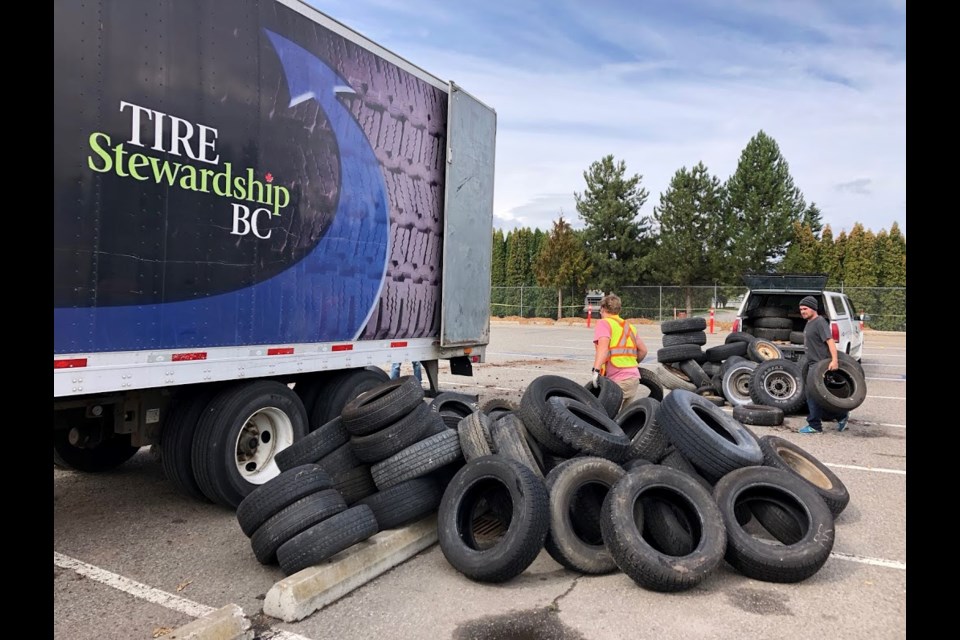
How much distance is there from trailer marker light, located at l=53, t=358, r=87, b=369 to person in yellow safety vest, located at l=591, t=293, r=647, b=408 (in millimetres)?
4790

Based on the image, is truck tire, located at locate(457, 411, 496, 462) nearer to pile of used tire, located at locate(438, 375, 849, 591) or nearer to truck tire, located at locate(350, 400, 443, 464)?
pile of used tire, located at locate(438, 375, 849, 591)

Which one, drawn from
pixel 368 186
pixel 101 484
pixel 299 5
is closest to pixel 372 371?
pixel 368 186

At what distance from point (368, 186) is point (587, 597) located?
4561mm

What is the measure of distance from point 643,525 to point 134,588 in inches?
132

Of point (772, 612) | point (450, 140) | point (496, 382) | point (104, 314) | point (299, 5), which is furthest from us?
point (496, 382)

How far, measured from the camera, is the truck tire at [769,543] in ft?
13.9

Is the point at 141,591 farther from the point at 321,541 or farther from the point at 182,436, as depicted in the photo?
the point at 182,436

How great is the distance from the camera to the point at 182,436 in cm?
545

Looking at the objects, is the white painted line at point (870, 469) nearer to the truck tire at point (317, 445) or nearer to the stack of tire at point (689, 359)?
the stack of tire at point (689, 359)

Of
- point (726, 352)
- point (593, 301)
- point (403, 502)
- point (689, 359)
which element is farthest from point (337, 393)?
point (593, 301)

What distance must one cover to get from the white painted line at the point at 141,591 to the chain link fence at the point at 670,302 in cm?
3676

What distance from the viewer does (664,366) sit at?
41.1 feet

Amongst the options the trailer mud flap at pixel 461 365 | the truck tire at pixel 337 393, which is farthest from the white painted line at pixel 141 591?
the trailer mud flap at pixel 461 365

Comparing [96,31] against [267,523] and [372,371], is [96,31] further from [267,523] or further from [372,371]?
[372,371]
